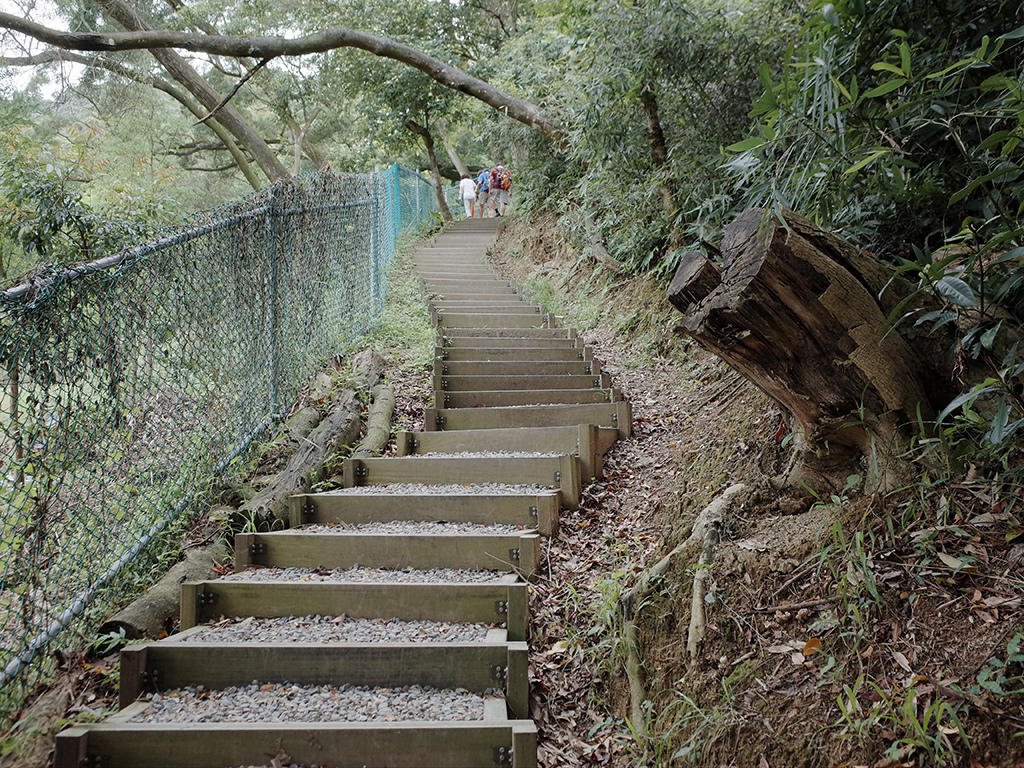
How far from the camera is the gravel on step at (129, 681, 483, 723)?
2.74m

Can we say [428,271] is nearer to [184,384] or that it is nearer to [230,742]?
[184,384]

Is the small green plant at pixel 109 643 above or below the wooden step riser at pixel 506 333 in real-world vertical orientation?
below

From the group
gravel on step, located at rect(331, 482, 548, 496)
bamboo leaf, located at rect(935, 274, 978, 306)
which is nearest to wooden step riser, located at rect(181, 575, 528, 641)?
gravel on step, located at rect(331, 482, 548, 496)

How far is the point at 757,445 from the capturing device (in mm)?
3734

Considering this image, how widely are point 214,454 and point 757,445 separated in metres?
3.31

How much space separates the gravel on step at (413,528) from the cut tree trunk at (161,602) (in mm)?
568

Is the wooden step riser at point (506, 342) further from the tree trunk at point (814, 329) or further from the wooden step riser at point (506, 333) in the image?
the tree trunk at point (814, 329)

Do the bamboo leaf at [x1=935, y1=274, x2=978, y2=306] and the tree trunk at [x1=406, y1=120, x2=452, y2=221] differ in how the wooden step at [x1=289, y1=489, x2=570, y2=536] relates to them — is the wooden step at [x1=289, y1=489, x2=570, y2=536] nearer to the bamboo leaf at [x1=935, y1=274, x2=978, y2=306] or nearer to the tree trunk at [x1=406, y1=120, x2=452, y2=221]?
the bamboo leaf at [x1=935, y1=274, x2=978, y2=306]

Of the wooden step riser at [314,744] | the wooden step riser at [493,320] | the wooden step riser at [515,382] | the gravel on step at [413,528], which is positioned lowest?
the wooden step riser at [314,744]

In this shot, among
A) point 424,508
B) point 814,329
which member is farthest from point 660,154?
point 814,329

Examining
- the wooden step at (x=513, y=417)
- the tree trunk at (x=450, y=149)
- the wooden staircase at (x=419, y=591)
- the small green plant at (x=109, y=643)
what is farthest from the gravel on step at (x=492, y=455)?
the tree trunk at (x=450, y=149)

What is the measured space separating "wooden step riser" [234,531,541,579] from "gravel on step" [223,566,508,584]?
3cm

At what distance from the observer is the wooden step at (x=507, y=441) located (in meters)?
5.25

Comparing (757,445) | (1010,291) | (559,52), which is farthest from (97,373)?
(559,52)
